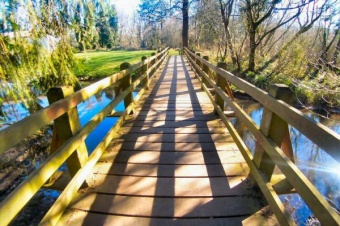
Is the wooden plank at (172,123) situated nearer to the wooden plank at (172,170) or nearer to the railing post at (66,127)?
the wooden plank at (172,170)

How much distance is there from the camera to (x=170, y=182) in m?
2.50

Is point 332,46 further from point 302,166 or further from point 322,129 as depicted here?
point 322,129

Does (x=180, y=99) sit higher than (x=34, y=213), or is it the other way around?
(x=180, y=99)

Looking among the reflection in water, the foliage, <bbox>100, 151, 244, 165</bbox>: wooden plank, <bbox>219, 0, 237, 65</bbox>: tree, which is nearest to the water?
the foliage

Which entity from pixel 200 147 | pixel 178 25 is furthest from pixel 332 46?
pixel 178 25

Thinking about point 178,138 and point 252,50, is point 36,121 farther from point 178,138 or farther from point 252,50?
point 252,50

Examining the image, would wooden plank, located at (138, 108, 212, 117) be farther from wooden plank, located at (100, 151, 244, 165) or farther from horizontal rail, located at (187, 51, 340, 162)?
horizontal rail, located at (187, 51, 340, 162)

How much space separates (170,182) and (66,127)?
3.89 feet

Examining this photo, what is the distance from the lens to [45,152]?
19.8 feet

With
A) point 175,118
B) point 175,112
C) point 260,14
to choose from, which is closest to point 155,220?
point 175,118

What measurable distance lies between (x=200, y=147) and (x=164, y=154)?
530 mm

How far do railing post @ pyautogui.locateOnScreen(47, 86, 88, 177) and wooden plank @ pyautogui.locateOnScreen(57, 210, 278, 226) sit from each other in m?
0.40

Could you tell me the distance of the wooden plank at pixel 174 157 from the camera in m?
2.91

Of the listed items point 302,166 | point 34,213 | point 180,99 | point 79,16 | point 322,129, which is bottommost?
point 302,166
